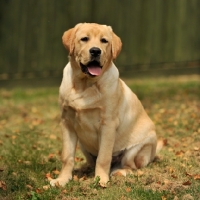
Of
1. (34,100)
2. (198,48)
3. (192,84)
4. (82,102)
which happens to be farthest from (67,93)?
(198,48)

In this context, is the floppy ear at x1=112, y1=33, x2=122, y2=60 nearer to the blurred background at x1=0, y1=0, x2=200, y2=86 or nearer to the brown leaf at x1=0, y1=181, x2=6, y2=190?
the brown leaf at x1=0, y1=181, x2=6, y2=190

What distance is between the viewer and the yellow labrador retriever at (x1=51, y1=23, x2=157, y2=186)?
15.5 ft

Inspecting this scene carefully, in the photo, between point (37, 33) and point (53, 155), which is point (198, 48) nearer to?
point (37, 33)

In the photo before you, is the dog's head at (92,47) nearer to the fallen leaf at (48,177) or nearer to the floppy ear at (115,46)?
the floppy ear at (115,46)

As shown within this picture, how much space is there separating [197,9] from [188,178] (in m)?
7.78

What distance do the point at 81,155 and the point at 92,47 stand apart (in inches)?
72.4

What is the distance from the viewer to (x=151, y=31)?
11906 mm

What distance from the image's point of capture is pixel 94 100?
475cm

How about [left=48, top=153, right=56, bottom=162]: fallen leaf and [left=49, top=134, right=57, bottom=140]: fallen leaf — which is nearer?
[left=48, top=153, right=56, bottom=162]: fallen leaf

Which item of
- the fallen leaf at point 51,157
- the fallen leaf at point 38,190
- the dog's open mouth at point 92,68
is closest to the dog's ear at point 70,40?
the dog's open mouth at point 92,68

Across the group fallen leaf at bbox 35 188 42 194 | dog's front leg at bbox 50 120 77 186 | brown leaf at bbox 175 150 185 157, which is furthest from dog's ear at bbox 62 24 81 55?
brown leaf at bbox 175 150 185 157

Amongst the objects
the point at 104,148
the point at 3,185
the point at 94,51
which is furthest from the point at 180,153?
the point at 3,185

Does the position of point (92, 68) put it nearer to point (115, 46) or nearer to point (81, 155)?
point (115, 46)

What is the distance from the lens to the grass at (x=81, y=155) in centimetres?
432
